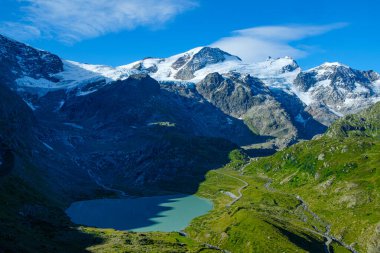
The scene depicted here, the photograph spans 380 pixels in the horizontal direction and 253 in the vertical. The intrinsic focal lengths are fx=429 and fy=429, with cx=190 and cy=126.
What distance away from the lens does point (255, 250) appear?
180 metres

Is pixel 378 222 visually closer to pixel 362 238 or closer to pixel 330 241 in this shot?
pixel 362 238

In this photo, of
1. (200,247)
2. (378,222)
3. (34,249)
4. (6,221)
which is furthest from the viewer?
(378,222)

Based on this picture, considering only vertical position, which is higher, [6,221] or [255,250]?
[6,221]

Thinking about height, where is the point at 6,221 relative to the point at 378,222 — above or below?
above

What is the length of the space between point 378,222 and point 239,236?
64.5 meters

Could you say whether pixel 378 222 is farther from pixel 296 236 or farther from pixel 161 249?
pixel 161 249

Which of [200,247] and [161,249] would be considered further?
[200,247]

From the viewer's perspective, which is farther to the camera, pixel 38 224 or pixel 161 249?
pixel 38 224

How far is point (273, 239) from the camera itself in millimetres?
184625

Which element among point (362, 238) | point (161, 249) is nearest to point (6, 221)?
point (161, 249)

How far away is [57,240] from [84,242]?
11774 mm

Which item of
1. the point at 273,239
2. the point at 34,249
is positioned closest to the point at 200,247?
the point at 273,239

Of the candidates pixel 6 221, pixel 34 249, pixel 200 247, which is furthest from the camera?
pixel 200 247

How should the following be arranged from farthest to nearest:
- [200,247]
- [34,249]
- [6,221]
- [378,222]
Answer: [378,222]
[200,247]
[6,221]
[34,249]
